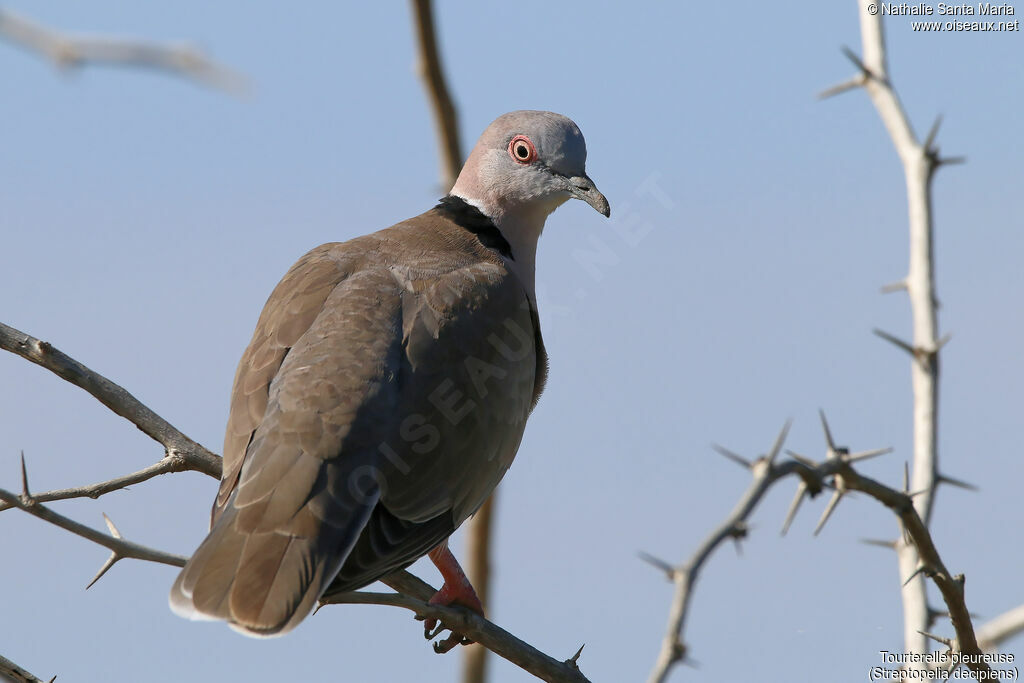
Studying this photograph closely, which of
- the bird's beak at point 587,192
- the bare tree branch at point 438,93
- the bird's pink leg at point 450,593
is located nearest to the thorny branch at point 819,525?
→ the bird's pink leg at point 450,593

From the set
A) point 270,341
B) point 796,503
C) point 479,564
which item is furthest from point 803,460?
point 479,564

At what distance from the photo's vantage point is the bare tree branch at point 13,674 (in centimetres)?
315

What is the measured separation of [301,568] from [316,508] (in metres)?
0.23

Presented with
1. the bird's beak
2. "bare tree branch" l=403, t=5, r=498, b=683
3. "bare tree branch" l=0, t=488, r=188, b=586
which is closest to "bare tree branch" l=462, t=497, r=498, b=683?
"bare tree branch" l=403, t=5, r=498, b=683

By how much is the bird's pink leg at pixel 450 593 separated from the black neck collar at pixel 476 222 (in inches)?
60.3

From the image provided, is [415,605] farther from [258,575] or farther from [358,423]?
[358,423]

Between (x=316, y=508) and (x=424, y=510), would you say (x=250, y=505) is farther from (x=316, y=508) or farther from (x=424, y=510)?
(x=424, y=510)

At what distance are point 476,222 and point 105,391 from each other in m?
2.26

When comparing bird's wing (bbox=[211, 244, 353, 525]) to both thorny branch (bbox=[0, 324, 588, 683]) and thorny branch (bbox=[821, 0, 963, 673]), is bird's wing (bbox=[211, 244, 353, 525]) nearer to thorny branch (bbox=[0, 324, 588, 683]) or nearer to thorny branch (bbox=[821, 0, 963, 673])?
thorny branch (bbox=[0, 324, 588, 683])

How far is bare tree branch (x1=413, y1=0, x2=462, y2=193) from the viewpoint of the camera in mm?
6312

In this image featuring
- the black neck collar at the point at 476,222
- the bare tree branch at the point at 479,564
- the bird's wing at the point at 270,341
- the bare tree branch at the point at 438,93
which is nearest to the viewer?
the bird's wing at the point at 270,341

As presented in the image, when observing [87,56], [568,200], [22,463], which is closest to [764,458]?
[22,463]

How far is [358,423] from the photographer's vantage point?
4.08 metres

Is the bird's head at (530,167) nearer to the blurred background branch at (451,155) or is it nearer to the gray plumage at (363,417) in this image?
the gray plumage at (363,417)
